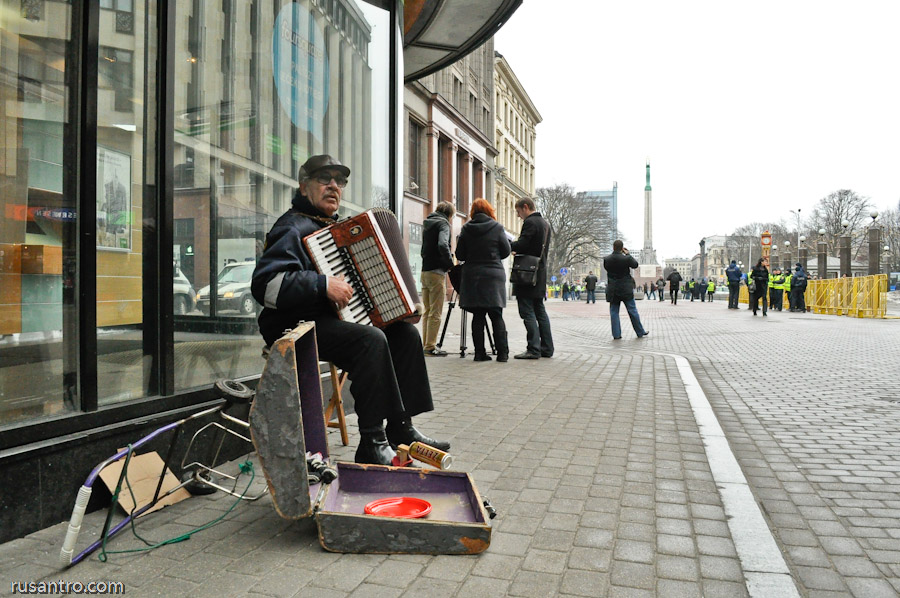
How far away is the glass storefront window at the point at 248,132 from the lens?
14.8 feet

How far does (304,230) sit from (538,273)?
6151 mm

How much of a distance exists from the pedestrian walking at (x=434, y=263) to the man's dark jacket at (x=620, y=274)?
4.65 metres

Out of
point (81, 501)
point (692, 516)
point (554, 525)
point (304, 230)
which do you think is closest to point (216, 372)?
point (304, 230)

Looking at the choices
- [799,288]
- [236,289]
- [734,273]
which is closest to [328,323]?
[236,289]

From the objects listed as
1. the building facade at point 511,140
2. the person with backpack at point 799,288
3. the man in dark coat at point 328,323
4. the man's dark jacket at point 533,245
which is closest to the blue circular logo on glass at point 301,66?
the man in dark coat at point 328,323

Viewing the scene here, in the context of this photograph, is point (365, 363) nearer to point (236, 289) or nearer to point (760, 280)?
point (236, 289)

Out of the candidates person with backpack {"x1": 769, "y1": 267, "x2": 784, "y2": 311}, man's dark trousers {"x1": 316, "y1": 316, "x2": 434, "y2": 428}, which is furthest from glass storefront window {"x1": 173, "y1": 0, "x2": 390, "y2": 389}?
person with backpack {"x1": 769, "y1": 267, "x2": 784, "y2": 311}

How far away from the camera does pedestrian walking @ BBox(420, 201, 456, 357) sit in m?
9.15

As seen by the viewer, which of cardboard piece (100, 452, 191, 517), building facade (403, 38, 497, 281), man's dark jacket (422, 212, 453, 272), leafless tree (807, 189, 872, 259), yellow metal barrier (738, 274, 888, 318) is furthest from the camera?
leafless tree (807, 189, 872, 259)

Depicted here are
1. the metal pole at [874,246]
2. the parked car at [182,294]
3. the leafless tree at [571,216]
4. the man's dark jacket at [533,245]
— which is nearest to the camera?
the parked car at [182,294]

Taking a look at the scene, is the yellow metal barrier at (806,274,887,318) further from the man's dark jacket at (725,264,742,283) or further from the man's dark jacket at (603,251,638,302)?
the man's dark jacket at (603,251,638,302)

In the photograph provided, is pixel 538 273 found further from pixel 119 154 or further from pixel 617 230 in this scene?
pixel 617 230

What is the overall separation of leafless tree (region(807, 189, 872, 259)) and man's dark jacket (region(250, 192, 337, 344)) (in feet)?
269

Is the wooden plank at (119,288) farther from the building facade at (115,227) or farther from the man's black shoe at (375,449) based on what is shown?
the man's black shoe at (375,449)
